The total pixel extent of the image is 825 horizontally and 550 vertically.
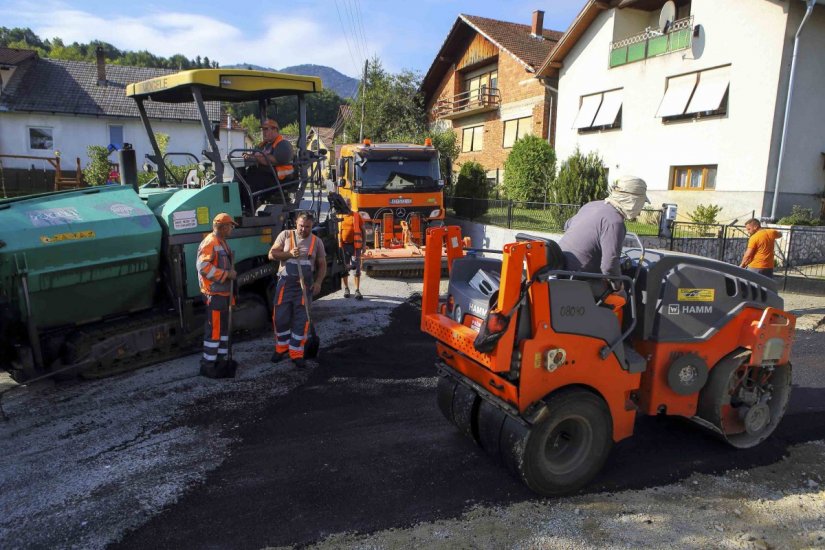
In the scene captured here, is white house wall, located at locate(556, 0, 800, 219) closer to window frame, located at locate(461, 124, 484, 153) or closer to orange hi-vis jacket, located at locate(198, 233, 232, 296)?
window frame, located at locate(461, 124, 484, 153)

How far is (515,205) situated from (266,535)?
11.9m

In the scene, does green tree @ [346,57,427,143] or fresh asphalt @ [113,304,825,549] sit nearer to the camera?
fresh asphalt @ [113,304,825,549]

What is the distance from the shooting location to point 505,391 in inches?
138

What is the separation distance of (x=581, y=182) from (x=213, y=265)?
13.5 metres

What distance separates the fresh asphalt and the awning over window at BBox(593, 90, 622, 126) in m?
14.9

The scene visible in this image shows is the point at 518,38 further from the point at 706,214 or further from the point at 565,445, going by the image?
the point at 565,445

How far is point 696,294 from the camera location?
3.93 metres

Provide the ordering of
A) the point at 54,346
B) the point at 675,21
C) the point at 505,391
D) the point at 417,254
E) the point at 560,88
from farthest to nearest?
the point at 560,88 → the point at 675,21 → the point at 417,254 → the point at 54,346 → the point at 505,391

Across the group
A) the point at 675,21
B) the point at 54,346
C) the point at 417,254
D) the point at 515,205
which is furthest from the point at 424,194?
the point at 675,21

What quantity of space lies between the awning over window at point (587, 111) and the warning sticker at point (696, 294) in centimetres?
1691

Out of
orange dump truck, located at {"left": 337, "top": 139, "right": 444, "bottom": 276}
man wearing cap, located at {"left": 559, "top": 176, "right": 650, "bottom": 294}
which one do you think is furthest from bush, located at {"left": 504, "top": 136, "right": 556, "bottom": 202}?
man wearing cap, located at {"left": 559, "top": 176, "right": 650, "bottom": 294}

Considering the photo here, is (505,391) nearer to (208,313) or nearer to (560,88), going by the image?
(208,313)

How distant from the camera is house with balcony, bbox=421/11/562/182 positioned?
76.1ft

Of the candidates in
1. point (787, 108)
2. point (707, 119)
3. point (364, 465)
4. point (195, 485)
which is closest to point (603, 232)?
point (364, 465)
